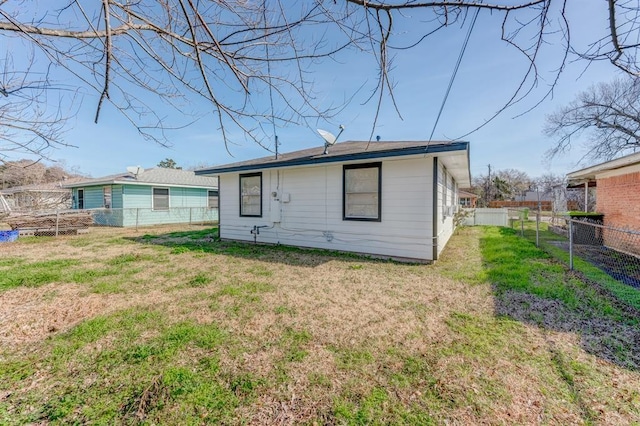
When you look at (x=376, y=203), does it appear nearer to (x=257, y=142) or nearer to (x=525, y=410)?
(x=257, y=142)

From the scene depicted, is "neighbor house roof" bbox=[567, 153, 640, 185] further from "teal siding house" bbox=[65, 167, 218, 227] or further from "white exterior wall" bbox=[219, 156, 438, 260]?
"teal siding house" bbox=[65, 167, 218, 227]

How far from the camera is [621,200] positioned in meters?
7.41

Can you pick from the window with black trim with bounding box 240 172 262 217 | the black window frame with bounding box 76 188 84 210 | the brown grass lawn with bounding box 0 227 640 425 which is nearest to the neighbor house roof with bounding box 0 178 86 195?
the black window frame with bounding box 76 188 84 210

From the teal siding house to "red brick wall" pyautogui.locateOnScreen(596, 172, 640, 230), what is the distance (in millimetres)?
17292

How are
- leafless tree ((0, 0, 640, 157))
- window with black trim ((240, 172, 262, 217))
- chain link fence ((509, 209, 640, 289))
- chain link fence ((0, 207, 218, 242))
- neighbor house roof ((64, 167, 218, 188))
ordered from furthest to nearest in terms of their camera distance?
neighbor house roof ((64, 167, 218, 188)), chain link fence ((0, 207, 218, 242)), window with black trim ((240, 172, 262, 217)), chain link fence ((509, 209, 640, 289)), leafless tree ((0, 0, 640, 157))

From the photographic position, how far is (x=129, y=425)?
168 cm

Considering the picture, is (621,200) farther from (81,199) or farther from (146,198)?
(81,199)

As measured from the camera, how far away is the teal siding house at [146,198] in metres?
14.0

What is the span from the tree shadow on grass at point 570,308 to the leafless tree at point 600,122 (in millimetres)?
13455

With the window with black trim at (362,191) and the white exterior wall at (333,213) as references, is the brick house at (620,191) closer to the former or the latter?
the white exterior wall at (333,213)

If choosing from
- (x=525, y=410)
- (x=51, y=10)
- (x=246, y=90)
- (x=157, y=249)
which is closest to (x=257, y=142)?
(x=246, y=90)

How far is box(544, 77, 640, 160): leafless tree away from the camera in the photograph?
1359 cm

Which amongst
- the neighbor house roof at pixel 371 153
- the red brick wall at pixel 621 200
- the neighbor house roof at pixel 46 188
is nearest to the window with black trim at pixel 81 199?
the neighbor house roof at pixel 46 188

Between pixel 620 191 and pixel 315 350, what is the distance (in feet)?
31.9
